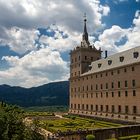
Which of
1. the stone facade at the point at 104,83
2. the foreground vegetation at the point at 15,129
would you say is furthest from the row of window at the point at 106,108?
the foreground vegetation at the point at 15,129

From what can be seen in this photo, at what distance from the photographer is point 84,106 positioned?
275 feet

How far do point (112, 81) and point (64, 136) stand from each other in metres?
28.8

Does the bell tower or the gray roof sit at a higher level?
the bell tower

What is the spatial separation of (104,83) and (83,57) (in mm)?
17617

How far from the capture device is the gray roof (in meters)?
63.3

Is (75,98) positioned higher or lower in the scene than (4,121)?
higher

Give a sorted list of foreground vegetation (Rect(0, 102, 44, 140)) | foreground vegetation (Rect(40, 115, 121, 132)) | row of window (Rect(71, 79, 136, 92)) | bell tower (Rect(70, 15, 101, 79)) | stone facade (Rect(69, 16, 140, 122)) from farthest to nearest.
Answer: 1. bell tower (Rect(70, 15, 101, 79))
2. row of window (Rect(71, 79, 136, 92))
3. stone facade (Rect(69, 16, 140, 122))
4. foreground vegetation (Rect(40, 115, 121, 132))
5. foreground vegetation (Rect(0, 102, 44, 140))

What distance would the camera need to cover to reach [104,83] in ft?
235

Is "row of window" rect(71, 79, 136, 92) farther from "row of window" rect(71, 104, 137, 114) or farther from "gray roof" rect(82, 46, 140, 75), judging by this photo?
"row of window" rect(71, 104, 137, 114)

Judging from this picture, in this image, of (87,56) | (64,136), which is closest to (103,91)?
(87,56)

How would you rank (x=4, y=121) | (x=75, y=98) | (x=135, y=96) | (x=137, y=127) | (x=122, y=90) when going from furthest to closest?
1. (x=75, y=98)
2. (x=122, y=90)
3. (x=135, y=96)
4. (x=137, y=127)
5. (x=4, y=121)

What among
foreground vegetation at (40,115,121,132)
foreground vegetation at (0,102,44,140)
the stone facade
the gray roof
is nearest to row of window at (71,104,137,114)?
the stone facade

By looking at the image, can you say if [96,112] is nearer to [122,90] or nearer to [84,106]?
[84,106]

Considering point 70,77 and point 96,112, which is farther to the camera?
point 70,77
